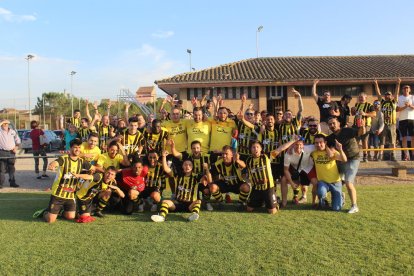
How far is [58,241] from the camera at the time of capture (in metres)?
5.07

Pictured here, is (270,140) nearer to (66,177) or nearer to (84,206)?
(84,206)

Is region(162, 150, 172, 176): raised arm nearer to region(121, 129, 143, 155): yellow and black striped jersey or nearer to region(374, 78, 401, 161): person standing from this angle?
region(121, 129, 143, 155): yellow and black striped jersey

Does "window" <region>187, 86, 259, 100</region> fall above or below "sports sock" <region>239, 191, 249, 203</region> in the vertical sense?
above

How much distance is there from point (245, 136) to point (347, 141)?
198 cm

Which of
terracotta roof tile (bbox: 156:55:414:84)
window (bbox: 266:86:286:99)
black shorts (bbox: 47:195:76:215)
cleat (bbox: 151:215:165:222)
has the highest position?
terracotta roof tile (bbox: 156:55:414:84)

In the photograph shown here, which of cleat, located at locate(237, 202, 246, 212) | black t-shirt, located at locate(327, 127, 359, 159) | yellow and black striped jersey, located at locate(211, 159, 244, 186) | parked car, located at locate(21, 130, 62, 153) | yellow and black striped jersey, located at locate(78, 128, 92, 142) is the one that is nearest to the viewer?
black t-shirt, located at locate(327, 127, 359, 159)

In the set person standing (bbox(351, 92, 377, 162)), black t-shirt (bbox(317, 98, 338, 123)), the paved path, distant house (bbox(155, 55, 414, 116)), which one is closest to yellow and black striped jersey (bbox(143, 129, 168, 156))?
the paved path

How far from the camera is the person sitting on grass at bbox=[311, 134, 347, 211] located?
655 cm

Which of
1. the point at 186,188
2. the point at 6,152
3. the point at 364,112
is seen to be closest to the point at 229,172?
the point at 186,188

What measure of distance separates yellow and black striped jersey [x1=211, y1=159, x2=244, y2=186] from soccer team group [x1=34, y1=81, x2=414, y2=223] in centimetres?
2

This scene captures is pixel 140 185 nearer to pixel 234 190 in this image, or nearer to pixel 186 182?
pixel 186 182

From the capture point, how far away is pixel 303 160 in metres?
7.10

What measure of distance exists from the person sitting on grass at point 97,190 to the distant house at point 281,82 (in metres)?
13.7

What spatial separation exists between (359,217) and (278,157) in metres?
1.96
